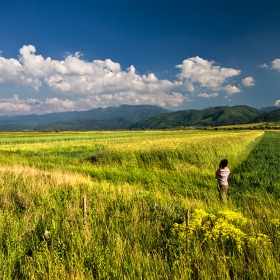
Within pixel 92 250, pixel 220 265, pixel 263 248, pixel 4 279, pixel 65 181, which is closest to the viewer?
pixel 4 279

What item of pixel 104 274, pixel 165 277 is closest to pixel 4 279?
pixel 104 274

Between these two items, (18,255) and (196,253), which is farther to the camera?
(18,255)

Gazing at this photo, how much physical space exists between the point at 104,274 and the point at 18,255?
2.16 meters

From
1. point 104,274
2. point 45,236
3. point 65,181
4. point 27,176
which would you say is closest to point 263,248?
point 104,274

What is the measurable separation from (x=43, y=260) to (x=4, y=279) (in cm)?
70

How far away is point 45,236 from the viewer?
534cm

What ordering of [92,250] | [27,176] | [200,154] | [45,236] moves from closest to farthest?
[92,250] → [45,236] → [27,176] → [200,154]

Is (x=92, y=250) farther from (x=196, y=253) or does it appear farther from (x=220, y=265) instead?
(x=220, y=265)

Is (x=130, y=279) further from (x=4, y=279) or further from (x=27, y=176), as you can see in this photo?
(x=27, y=176)

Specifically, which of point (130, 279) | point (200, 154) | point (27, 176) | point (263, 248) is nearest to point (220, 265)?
point (263, 248)

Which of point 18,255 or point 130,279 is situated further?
point 18,255

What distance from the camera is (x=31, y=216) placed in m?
6.45

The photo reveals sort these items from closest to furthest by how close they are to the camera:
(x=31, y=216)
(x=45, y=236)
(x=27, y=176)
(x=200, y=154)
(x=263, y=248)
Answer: (x=263, y=248) < (x=45, y=236) < (x=31, y=216) < (x=27, y=176) < (x=200, y=154)

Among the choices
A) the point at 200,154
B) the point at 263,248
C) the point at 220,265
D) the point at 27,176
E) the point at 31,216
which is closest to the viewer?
the point at 220,265
